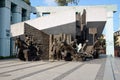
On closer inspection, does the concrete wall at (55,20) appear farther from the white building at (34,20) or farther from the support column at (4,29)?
the support column at (4,29)

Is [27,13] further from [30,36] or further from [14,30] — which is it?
[30,36]

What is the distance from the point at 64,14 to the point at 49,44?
11.8 ft

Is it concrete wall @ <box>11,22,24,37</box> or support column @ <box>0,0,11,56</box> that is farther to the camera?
support column @ <box>0,0,11,56</box>

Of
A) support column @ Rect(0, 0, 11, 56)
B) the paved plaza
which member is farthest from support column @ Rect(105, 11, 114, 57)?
the paved plaza

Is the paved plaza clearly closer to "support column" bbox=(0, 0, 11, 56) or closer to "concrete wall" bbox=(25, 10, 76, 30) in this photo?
"concrete wall" bbox=(25, 10, 76, 30)

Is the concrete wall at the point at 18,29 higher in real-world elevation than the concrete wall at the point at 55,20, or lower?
lower

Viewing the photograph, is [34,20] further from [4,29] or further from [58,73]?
[58,73]

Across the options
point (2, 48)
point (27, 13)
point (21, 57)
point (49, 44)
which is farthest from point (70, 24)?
point (27, 13)

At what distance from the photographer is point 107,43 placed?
37.4 meters

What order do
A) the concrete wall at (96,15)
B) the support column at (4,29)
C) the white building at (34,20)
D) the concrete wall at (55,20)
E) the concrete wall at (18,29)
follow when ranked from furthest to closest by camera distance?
1. the support column at (4,29)
2. the concrete wall at (18,29)
3. the white building at (34,20)
4. the concrete wall at (96,15)
5. the concrete wall at (55,20)

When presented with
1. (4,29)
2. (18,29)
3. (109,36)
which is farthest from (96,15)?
(4,29)

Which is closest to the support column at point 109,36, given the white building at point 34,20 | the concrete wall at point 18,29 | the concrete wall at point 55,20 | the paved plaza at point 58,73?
the white building at point 34,20

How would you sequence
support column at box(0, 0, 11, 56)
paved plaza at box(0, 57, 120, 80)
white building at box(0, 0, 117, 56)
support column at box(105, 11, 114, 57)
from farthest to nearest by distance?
support column at box(105, 11, 114, 57) → support column at box(0, 0, 11, 56) → white building at box(0, 0, 117, 56) → paved plaza at box(0, 57, 120, 80)

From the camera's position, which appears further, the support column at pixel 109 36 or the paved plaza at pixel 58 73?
the support column at pixel 109 36
